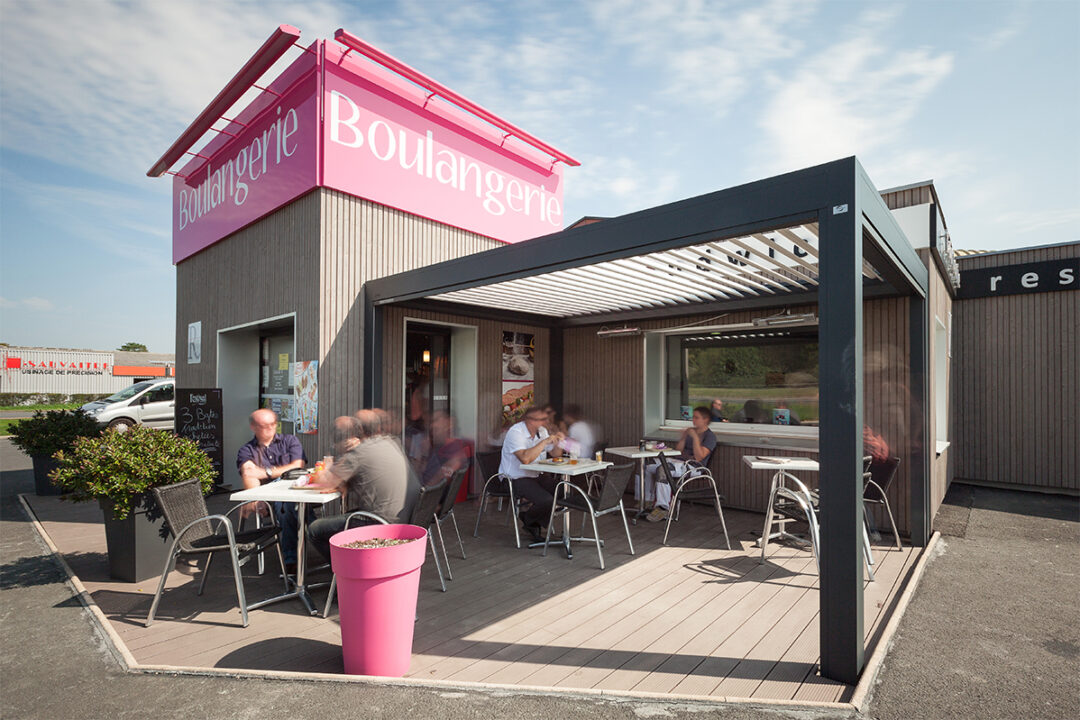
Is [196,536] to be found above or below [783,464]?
below

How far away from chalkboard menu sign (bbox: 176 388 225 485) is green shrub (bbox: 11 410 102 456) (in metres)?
1.15

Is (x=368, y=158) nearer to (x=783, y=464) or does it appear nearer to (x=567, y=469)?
(x=567, y=469)

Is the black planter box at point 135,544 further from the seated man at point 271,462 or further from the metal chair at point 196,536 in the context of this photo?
the seated man at point 271,462

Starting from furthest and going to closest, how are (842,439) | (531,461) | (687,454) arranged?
→ (687,454) → (531,461) → (842,439)

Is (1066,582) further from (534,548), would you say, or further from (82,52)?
(82,52)

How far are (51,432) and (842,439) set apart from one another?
9.06 metres

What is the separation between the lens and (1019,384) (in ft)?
24.0

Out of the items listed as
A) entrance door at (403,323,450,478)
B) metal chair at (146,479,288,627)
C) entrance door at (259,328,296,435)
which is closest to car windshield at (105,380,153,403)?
entrance door at (259,328,296,435)

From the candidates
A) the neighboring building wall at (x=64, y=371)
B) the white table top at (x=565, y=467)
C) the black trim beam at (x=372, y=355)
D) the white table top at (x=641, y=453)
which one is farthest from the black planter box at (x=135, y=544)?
the neighboring building wall at (x=64, y=371)

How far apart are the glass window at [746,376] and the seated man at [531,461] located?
8.54 ft

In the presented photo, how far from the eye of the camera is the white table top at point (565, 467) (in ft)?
14.5

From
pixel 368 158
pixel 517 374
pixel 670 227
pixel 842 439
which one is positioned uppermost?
pixel 368 158

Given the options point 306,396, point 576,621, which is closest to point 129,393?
point 306,396

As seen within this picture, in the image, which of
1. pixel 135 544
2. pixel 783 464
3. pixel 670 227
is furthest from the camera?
pixel 783 464
